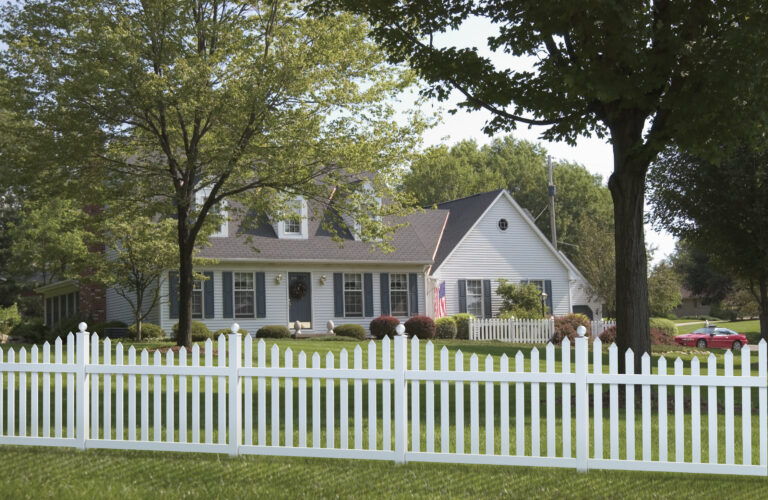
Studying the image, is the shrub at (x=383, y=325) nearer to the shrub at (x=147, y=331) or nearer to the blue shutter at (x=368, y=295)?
the blue shutter at (x=368, y=295)

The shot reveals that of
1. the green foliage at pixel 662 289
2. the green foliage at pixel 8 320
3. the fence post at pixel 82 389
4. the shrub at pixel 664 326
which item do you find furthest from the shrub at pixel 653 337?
the green foliage at pixel 8 320

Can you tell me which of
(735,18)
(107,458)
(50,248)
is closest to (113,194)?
(50,248)

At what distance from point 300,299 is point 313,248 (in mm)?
1858

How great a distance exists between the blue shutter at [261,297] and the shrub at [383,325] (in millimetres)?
3749

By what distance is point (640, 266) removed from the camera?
11.6 meters

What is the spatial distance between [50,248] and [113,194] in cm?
995

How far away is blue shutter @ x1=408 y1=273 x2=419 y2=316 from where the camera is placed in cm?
3156

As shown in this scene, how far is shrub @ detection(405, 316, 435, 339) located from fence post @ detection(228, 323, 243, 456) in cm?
2093

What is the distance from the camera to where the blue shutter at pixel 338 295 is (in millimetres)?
30391

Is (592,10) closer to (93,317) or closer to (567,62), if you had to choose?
(567,62)

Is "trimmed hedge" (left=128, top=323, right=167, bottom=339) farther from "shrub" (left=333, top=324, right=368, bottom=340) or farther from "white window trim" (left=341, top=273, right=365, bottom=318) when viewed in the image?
"white window trim" (left=341, top=273, right=365, bottom=318)

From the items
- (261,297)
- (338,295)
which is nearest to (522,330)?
(338,295)

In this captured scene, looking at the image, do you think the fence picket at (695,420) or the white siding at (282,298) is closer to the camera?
the fence picket at (695,420)

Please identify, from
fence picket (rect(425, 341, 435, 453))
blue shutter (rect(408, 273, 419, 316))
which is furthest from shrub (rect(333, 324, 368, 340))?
fence picket (rect(425, 341, 435, 453))
